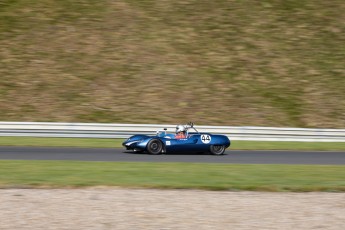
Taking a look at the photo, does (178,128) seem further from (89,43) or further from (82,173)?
(89,43)

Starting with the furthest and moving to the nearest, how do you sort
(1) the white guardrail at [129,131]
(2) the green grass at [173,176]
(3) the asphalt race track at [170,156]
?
(1) the white guardrail at [129,131]
(3) the asphalt race track at [170,156]
(2) the green grass at [173,176]

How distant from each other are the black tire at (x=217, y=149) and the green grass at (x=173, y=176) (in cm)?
313

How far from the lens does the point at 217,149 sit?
55.6 feet

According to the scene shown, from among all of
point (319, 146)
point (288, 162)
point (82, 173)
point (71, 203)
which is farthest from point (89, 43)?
point (71, 203)

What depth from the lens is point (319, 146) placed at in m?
20.1

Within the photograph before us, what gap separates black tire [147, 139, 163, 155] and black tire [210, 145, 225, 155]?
1421 millimetres

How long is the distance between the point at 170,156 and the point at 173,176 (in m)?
4.67

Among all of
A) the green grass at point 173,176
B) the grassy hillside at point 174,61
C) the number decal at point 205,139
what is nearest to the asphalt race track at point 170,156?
the number decal at point 205,139

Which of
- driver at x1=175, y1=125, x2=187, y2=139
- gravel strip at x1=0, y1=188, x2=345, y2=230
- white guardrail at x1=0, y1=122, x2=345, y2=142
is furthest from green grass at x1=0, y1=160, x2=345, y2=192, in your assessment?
white guardrail at x1=0, y1=122, x2=345, y2=142

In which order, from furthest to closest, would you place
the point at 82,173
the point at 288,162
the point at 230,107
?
the point at 230,107, the point at 288,162, the point at 82,173

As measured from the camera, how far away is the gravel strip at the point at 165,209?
7.41 meters

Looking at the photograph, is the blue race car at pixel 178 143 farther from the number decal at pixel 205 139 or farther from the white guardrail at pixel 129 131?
the white guardrail at pixel 129 131

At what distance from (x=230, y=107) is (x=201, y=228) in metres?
19.0

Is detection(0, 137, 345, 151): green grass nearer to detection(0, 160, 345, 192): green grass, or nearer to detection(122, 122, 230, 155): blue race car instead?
detection(122, 122, 230, 155): blue race car
